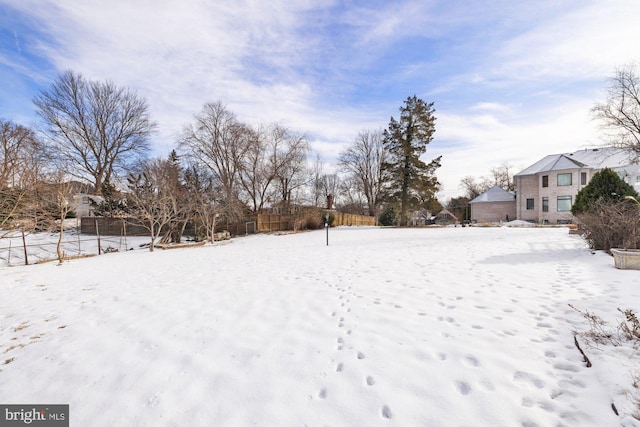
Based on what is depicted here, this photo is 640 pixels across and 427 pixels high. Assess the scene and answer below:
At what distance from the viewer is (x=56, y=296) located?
17.1ft

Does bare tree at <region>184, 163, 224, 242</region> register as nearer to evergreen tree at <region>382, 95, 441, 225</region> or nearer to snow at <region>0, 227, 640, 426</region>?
snow at <region>0, 227, 640, 426</region>

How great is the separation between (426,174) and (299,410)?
81.4ft

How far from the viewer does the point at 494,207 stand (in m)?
30.2

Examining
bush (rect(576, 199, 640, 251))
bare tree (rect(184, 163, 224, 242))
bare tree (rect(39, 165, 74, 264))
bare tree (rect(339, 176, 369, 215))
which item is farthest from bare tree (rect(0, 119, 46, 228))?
bare tree (rect(339, 176, 369, 215))

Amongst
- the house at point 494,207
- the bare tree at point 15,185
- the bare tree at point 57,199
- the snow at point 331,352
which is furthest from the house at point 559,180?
the bare tree at point 15,185

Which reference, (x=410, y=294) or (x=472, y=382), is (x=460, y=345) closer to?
(x=472, y=382)

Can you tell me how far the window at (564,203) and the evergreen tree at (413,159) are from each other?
12159 mm

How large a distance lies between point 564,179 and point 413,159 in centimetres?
1508

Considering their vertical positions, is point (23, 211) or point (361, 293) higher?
point (23, 211)

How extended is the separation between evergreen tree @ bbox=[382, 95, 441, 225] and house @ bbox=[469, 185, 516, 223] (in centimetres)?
1036

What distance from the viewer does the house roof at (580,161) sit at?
25.4 m

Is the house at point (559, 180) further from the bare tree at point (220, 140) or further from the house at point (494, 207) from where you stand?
the bare tree at point (220, 140)

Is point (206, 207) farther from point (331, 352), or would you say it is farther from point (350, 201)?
point (350, 201)

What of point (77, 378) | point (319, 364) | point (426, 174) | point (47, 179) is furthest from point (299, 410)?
point (426, 174)
